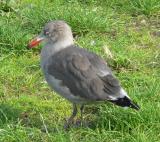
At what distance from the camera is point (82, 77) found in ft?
17.0

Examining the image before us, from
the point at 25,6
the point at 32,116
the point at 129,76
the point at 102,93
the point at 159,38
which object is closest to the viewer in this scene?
the point at 102,93

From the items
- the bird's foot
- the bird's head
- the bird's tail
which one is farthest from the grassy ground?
the bird's head

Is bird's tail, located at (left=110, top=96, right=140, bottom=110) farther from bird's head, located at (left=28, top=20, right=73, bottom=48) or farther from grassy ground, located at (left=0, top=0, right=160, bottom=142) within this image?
bird's head, located at (left=28, top=20, right=73, bottom=48)

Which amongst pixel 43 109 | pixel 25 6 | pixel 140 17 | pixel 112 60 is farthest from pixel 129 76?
pixel 25 6

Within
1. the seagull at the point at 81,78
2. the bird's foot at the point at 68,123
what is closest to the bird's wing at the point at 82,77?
the seagull at the point at 81,78

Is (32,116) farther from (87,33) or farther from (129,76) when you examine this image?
(87,33)

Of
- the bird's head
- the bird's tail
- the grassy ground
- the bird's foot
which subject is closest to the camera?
the bird's tail

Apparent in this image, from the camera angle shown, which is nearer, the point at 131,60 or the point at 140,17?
the point at 131,60

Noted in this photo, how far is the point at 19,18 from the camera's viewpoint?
7.49 metres

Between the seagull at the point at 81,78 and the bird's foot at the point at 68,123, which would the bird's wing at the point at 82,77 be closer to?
the seagull at the point at 81,78

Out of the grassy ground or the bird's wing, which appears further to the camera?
the grassy ground

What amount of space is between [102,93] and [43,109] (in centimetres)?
83

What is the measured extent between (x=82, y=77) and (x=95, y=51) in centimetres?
169

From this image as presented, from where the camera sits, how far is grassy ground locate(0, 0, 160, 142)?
522 centimetres
